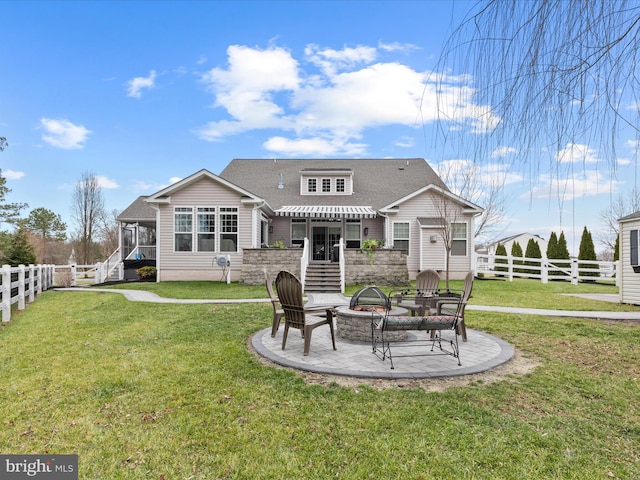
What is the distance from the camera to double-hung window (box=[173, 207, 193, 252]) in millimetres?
17936

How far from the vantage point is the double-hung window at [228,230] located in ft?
58.9

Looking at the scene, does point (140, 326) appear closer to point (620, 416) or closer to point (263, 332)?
point (263, 332)

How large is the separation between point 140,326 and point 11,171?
13630 mm

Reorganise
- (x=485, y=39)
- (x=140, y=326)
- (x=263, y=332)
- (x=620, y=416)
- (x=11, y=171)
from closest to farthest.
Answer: (x=485, y=39), (x=620, y=416), (x=263, y=332), (x=140, y=326), (x=11, y=171)

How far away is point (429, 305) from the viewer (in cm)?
761

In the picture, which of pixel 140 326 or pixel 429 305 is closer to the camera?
pixel 429 305

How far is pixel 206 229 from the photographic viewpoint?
1797 cm

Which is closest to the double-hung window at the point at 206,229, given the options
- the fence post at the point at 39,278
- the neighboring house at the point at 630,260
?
the fence post at the point at 39,278

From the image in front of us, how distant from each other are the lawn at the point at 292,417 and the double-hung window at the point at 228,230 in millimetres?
11428

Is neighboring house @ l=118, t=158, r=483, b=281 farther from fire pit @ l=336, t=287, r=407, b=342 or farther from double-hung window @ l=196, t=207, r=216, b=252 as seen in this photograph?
fire pit @ l=336, t=287, r=407, b=342

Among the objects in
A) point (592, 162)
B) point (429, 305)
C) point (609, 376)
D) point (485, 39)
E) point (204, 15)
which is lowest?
point (609, 376)

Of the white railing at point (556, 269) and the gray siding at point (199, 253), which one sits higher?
the gray siding at point (199, 253)

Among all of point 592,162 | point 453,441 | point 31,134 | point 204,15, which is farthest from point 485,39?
point 31,134

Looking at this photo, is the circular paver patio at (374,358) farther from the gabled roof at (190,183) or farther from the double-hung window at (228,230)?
the gabled roof at (190,183)
